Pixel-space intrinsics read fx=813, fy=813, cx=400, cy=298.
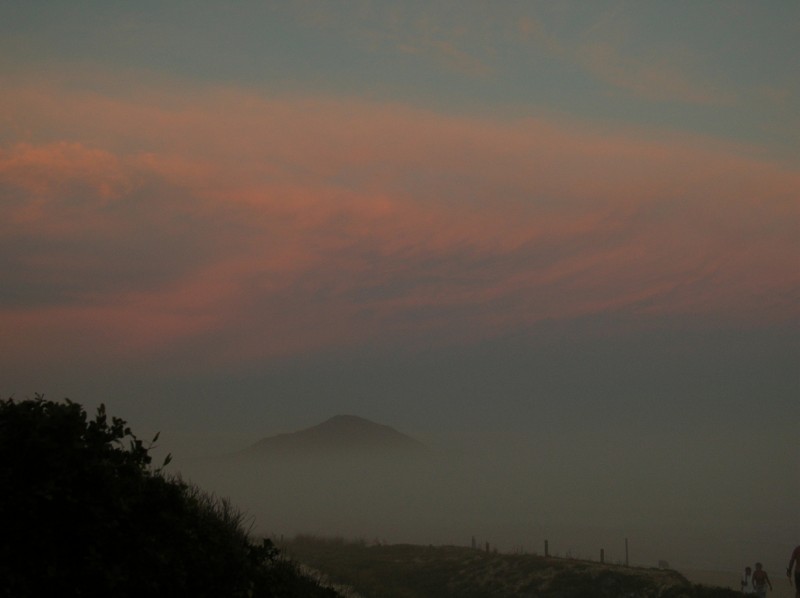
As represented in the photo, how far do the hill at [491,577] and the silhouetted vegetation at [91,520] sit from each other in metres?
19.8

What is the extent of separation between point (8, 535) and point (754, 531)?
490 feet

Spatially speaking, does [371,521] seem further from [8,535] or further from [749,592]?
[8,535]

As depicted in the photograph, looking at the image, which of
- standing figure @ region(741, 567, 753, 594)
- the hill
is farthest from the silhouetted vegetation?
standing figure @ region(741, 567, 753, 594)

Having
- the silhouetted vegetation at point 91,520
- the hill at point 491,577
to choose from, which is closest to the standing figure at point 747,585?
the hill at point 491,577

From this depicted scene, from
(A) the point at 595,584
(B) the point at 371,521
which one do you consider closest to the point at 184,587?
(A) the point at 595,584

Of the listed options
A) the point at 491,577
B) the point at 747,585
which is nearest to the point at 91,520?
the point at 747,585

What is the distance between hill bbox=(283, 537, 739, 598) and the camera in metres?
30.4

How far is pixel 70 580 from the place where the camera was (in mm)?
6762

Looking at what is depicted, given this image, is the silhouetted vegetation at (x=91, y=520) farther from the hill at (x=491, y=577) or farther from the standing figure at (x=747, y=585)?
the standing figure at (x=747, y=585)

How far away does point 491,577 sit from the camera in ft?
116

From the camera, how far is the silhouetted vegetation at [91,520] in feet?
22.0

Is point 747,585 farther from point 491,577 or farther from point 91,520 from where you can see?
point 91,520

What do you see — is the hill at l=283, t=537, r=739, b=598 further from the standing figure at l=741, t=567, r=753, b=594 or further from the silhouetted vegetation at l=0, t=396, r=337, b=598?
the silhouetted vegetation at l=0, t=396, r=337, b=598

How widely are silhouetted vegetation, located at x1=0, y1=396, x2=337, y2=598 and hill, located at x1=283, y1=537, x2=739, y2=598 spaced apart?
19.8 m
